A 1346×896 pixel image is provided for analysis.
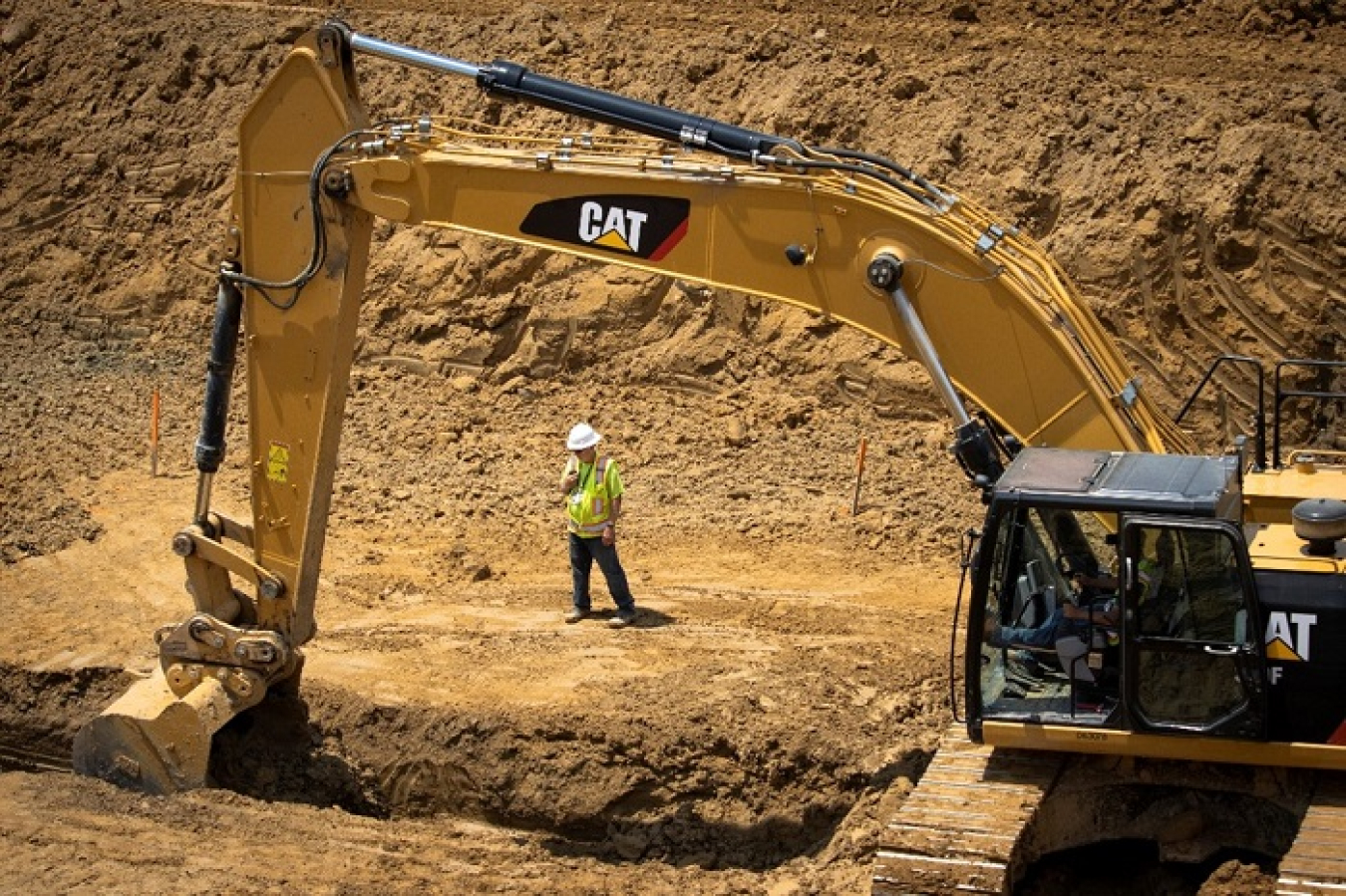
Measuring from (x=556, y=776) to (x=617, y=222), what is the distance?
3.55 metres

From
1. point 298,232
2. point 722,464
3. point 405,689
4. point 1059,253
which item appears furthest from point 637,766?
point 1059,253

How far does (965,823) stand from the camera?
27.6 feet

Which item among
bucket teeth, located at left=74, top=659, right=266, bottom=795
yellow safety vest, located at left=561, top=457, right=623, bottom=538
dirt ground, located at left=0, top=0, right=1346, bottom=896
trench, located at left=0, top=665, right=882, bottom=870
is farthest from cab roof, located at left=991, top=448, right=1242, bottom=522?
bucket teeth, located at left=74, top=659, right=266, bottom=795

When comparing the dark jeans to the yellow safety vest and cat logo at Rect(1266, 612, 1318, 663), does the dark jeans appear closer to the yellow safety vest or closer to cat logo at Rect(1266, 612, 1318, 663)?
the yellow safety vest

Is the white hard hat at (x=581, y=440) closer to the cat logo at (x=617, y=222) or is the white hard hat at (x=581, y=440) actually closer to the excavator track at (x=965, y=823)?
the cat logo at (x=617, y=222)

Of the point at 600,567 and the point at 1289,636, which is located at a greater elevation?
the point at 1289,636

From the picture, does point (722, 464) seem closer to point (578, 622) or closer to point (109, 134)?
point (578, 622)

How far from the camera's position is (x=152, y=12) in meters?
22.1

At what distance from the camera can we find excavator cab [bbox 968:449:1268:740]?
8.38 meters

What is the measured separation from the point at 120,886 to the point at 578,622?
4492mm

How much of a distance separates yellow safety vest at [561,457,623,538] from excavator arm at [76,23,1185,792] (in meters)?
2.55

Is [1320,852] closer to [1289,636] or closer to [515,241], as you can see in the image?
[1289,636]

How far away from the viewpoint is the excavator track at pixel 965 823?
8117 mm

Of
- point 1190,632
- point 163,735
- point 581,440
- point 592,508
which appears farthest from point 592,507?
point 1190,632
